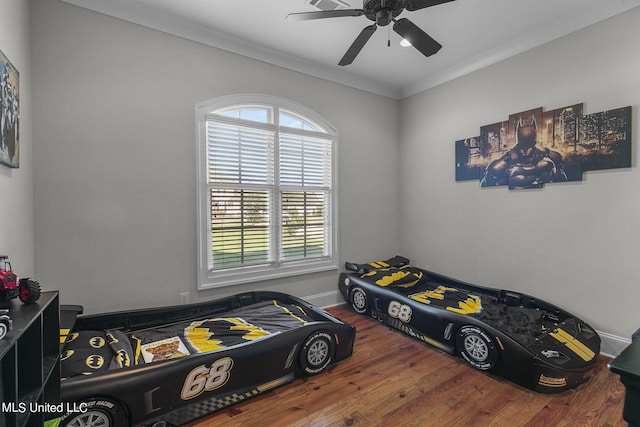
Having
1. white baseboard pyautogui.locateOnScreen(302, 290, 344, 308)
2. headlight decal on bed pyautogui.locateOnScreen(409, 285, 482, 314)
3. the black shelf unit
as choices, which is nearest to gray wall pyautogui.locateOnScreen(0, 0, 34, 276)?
the black shelf unit

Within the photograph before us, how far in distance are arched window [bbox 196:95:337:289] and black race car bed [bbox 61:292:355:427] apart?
1.93ft

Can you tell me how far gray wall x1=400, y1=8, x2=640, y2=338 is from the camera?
2.50 metres

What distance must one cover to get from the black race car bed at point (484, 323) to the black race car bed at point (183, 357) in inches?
30.8

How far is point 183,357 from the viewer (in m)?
1.76

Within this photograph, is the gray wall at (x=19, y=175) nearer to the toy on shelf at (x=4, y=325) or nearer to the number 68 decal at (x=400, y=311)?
the toy on shelf at (x=4, y=325)

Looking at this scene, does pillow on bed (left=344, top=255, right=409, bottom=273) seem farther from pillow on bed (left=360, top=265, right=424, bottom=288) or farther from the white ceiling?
the white ceiling

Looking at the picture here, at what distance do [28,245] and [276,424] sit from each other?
220 centimetres

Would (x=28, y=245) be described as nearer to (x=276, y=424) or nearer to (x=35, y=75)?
(x=35, y=75)

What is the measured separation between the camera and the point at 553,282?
9.60 feet

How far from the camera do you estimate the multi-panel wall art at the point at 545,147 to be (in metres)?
2.54

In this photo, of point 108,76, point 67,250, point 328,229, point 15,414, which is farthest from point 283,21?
point 15,414

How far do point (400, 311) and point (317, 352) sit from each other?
1.11 m

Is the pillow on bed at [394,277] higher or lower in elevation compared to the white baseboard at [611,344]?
higher

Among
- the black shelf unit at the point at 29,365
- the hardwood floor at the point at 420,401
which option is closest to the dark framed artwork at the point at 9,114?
the black shelf unit at the point at 29,365
